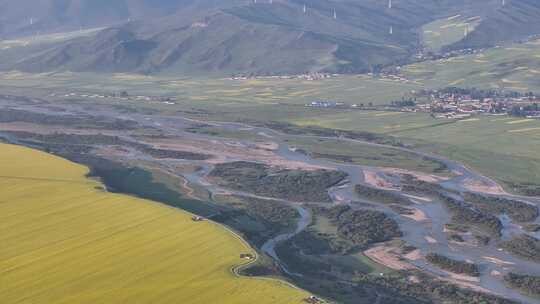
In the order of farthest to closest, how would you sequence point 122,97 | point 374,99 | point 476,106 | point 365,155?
1. point 122,97
2. point 374,99
3. point 476,106
4. point 365,155

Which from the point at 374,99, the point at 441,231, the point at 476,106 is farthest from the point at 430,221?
the point at 374,99

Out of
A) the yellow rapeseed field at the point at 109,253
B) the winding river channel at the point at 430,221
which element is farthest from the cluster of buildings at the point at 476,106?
the yellow rapeseed field at the point at 109,253

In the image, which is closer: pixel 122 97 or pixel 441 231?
pixel 441 231

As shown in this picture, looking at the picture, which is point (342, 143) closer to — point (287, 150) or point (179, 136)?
point (287, 150)

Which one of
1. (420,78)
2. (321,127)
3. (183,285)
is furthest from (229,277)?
(420,78)

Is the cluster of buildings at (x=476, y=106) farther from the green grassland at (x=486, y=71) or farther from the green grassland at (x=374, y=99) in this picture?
the green grassland at (x=486, y=71)

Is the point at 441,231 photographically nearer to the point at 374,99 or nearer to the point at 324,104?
the point at 324,104

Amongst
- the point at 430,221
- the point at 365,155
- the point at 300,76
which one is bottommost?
the point at 430,221

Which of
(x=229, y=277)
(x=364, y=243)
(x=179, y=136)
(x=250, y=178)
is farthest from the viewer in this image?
(x=179, y=136)
